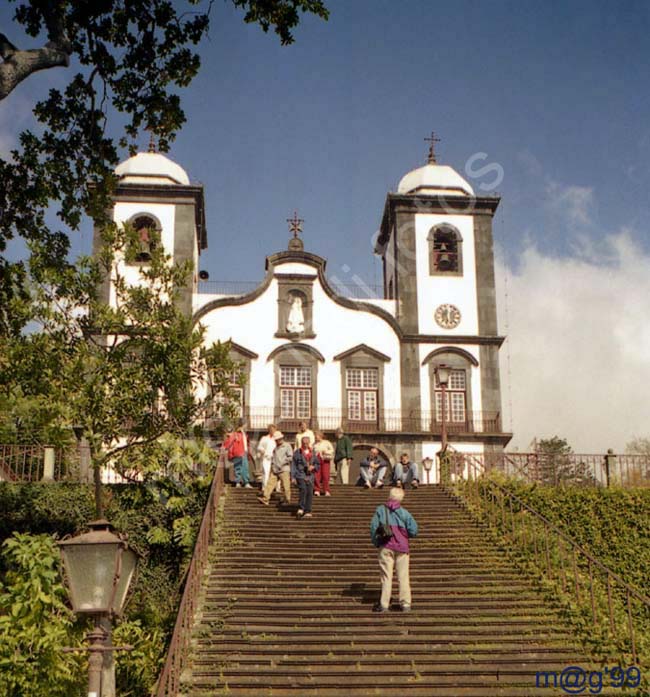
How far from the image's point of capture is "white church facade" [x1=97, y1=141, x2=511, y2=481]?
98.5 ft

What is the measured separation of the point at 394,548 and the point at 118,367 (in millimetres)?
5634

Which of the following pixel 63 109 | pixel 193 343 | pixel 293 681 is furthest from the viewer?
pixel 193 343

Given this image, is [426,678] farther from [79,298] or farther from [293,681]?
[79,298]

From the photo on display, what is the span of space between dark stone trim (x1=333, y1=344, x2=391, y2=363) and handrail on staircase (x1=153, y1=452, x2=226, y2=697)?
12.8m

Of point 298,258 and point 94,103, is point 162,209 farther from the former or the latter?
point 94,103

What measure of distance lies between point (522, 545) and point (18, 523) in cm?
898

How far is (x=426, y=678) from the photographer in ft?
39.3

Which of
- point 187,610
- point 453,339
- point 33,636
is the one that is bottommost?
point 33,636

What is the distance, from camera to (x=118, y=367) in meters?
16.5

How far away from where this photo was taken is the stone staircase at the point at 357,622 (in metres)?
11.9

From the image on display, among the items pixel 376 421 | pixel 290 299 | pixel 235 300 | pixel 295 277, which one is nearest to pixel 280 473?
pixel 376 421

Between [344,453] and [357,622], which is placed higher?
[344,453]

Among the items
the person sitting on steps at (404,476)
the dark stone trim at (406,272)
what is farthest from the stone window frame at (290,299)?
the person sitting on steps at (404,476)

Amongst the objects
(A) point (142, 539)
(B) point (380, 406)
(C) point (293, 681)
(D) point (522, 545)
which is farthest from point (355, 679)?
(B) point (380, 406)
